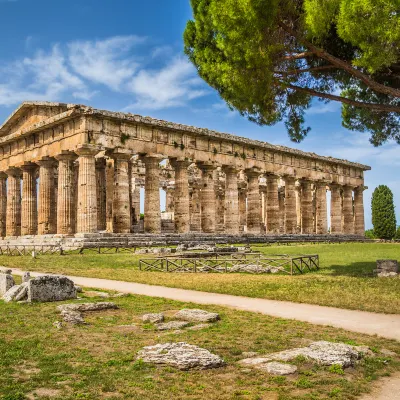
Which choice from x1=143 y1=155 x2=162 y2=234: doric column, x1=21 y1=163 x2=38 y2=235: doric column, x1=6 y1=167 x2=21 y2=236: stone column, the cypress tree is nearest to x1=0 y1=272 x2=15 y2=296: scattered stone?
x1=143 y1=155 x2=162 y2=234: doric column

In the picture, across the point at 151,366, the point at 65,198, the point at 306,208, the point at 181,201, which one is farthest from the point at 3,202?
the point at 151,366

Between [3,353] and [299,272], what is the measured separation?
40.3 feet

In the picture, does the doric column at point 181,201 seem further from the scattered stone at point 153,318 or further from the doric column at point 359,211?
the scattered stone at point 153,318

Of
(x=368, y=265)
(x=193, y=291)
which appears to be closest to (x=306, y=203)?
(x=368, y=265)

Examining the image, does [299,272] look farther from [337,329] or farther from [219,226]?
[219,226]

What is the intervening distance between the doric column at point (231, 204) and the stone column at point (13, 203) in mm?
16313

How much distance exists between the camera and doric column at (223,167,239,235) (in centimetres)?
Answer: 3972

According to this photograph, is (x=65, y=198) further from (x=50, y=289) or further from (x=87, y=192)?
(x=50, y=289)

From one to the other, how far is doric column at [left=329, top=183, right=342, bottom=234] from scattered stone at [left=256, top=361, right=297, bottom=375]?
157 feet

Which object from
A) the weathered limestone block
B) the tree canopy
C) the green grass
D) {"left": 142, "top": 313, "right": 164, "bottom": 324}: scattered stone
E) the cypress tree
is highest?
the tree canopy

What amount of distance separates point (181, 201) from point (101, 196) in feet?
23.0

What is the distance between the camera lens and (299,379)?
562 cm

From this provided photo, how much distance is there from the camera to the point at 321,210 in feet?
163

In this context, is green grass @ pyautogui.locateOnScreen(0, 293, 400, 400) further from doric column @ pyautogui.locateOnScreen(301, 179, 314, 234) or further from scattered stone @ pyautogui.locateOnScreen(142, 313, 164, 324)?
doric column @ pyautogui.locateOnScreen(301, 179, 314, 234)
